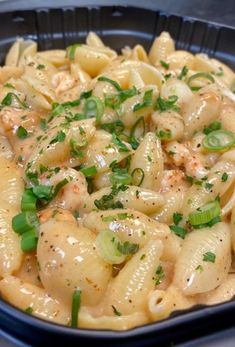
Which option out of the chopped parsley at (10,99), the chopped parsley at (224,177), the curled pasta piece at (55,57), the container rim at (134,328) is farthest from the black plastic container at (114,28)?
the container rim at (134,328)

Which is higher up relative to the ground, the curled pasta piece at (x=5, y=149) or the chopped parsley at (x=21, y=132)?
the chopped parsley at (x=21, y=132)

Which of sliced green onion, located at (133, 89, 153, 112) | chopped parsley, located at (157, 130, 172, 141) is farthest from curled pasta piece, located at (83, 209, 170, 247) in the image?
sliced green onion, located at (133, 89, 153, 112)

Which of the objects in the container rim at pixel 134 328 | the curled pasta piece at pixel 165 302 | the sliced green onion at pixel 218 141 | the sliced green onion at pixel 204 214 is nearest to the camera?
the container rim at pixel 134 328

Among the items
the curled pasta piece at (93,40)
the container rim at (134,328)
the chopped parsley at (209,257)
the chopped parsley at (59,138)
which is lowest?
the curled pasta piece at (93,40)

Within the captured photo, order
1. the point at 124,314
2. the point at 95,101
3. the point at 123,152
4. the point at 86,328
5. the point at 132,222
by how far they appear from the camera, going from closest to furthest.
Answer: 1. the point at 86,328
2. the point at 124,314
3. the point at 132,222
4. the point at 123,152
5. the point at 95,101

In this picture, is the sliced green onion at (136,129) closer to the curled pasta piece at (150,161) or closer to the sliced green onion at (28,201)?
the curled pasta piece at (150,161)

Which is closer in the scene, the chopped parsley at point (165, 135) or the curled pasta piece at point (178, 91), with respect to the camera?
the chopped parsley at point (165, 135)

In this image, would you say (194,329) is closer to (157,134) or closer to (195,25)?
(157,134)

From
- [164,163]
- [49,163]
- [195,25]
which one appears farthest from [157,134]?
[195,25]
